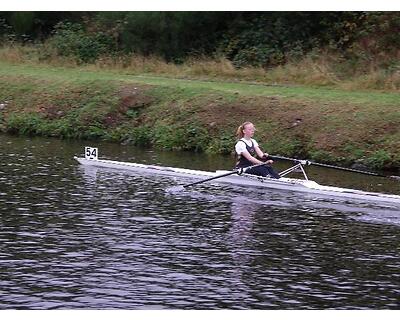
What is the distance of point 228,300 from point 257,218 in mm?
6226

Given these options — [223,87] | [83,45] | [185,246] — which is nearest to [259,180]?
[185,246]

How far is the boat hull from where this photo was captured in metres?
20.8

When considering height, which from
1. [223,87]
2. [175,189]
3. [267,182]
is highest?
[223,87]

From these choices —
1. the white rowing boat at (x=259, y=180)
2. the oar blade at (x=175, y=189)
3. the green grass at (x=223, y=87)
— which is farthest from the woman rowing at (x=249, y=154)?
the green grass at (x=223, y=87)

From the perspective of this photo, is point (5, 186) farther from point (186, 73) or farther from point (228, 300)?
point (186, 73)

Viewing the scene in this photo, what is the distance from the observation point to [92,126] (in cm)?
3488

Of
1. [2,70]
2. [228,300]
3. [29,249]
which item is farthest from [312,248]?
[2,70]

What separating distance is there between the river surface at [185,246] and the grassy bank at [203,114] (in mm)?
4107

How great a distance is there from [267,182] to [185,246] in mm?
6746

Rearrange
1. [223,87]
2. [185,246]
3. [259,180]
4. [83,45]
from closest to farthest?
[185,246]
[259,180]
[223,87]
[83,45]

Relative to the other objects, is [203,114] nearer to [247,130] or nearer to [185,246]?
Result: [247,130]

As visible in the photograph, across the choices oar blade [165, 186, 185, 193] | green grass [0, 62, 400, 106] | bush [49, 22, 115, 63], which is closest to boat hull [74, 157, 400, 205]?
oar blade [165, 186, 185, 193]

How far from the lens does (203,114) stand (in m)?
Result: 32.8

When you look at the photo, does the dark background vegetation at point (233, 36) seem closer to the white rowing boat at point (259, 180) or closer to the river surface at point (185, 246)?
the white rowing boat at point (259, 180)
